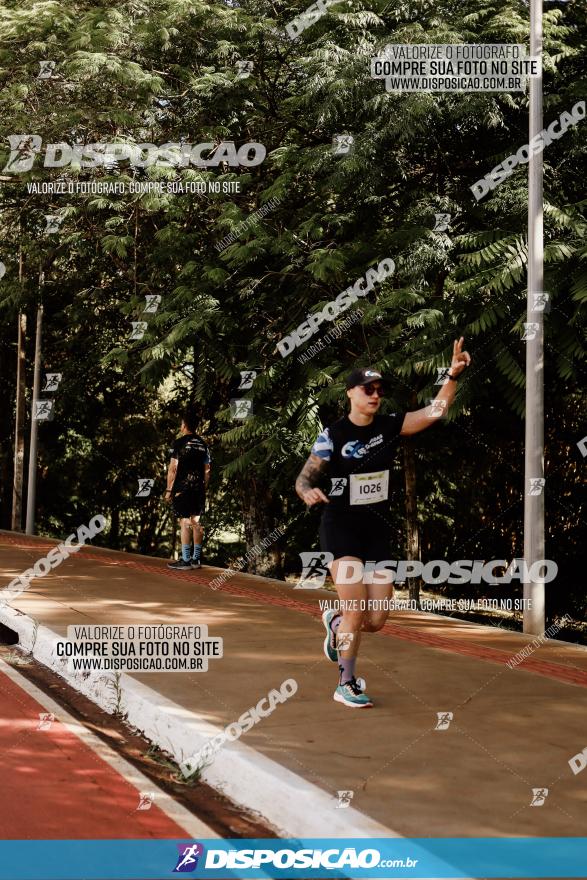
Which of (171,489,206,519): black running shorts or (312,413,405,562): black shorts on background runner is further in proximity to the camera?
(171,489,206,519): black running shorts

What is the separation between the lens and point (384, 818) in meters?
4.34

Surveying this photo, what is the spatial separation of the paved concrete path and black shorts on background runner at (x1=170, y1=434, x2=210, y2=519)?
Answer: 1.86m

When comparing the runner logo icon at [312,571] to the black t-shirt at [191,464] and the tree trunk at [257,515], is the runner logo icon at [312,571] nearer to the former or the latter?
the tree trunk at [257,515]

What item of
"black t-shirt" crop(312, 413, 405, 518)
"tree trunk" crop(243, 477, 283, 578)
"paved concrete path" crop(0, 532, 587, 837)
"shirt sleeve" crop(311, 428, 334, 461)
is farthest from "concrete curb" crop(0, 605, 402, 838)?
"tree trunk" crop(243, 477, 283, 578)

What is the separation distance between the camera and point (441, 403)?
624 centimetres

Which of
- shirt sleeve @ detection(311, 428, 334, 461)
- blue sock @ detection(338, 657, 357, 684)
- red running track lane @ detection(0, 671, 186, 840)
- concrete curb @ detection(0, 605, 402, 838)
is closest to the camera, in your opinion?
concrete curb @ detection(0, 605, 402, 838)

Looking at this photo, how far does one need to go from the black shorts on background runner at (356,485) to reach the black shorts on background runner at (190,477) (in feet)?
21.6

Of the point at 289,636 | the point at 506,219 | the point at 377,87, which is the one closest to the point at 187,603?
the point at 289,636

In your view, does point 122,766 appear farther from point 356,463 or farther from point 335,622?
point 356,463

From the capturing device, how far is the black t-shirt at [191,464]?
12.7 meters

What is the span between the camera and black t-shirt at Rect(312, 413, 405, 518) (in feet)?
20.4

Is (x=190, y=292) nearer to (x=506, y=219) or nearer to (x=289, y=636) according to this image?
(x=506, y=219)

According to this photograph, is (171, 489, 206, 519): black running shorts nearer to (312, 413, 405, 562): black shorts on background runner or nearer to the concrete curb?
the concrete curb

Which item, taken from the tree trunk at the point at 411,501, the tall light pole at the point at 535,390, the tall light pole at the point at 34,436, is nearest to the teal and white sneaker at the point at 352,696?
the tall light pole at the point at 535,390
